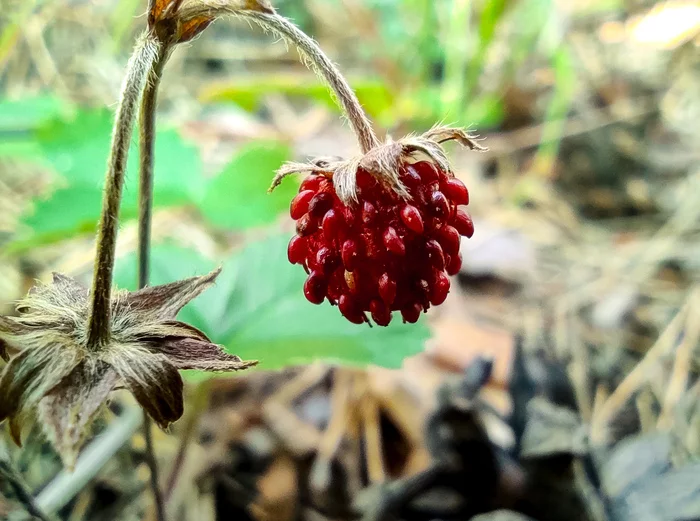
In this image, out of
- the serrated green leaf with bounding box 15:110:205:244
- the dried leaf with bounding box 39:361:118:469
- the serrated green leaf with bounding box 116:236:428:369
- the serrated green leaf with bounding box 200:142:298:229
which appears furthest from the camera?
the serrated green leaf with bounding box 200:142:298:229

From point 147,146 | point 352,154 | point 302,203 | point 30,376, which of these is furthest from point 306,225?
point 352,154

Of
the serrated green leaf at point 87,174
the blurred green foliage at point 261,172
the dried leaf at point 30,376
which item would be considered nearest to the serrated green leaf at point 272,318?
the blurred green foliage at point 261,172

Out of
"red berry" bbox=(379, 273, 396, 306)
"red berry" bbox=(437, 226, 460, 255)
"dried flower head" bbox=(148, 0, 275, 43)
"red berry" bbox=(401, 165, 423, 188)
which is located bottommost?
"red berry" bbox=(379, 273, 396, 306)

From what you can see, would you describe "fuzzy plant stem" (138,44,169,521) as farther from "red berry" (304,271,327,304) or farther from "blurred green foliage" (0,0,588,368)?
"red berry" (304,271,327,304)

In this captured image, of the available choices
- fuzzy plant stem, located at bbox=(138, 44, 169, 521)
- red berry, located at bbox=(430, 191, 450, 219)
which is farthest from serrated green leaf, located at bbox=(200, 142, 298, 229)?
red berry, located at bbox=(430, 191, 450, 219)

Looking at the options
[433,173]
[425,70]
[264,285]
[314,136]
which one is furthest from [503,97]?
[433,173]

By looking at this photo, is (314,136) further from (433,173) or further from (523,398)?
(433,173)

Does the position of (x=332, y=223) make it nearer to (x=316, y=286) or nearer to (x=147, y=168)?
(x=316, y=286)
